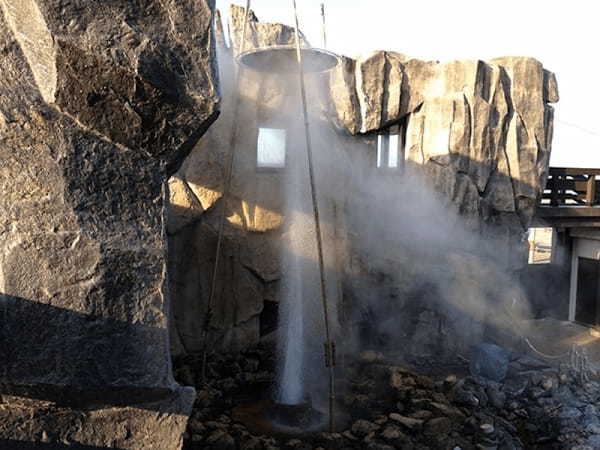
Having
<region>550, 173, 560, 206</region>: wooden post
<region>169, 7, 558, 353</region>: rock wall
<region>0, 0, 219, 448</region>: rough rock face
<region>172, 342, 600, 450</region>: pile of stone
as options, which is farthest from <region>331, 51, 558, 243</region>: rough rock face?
<region>0, 0, 219, 448</region>: rough rock face

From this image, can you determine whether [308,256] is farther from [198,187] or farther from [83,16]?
[83,16]

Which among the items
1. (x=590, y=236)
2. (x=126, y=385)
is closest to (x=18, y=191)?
(x=126, y=385)

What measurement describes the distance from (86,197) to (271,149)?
6005 mm

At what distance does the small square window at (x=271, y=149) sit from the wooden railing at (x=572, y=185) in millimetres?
5806

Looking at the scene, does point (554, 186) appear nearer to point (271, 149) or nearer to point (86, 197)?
point (271, 149)

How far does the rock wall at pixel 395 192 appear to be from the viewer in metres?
8.19

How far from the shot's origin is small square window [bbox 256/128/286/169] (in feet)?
27.9

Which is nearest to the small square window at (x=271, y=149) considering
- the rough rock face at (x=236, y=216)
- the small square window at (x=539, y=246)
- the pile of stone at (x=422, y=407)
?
the rough rock face at (x=236, y=216)

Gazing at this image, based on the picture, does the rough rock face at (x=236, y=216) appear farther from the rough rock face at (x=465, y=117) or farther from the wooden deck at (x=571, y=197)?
the wooden deck at (x=571, y=197)

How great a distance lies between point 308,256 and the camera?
327 inches

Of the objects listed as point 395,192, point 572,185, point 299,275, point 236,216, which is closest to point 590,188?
point 572,185

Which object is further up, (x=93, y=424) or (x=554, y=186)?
(x=554, y=186)

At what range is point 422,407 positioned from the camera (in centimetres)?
677

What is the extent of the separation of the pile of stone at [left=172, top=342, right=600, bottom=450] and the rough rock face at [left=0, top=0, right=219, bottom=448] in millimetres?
3253
